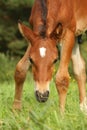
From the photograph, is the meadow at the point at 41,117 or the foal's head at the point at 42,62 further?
the foal's head at the point at 42,62

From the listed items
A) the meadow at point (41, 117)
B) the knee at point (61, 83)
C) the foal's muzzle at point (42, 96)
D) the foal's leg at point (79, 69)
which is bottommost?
the meadow at point (41, 117)

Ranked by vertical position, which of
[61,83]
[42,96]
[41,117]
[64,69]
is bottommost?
[41,117]

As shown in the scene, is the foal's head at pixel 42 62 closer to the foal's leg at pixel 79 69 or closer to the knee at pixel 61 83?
the knee at pixel 61 83

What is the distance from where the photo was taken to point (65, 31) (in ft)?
26.0

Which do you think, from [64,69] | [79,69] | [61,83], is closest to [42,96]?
[61,83]

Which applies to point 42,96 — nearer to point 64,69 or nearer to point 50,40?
point 50,40

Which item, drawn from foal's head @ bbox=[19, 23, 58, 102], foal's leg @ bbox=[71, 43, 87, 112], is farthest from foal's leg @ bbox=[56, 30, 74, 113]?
foal's leg @ bbox=[71, 43, 87, 112]

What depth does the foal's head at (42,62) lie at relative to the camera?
7.17m

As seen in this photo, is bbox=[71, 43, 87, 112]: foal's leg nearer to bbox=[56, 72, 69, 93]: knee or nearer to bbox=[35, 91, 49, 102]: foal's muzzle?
bbox=[56, 72, 69, 93]: knee

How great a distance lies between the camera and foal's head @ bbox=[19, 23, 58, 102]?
23.5 ft

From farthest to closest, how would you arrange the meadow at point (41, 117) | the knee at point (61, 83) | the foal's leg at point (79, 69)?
the foal's leg at point (79, 69) < the knee at point (61, 83) < the meadow at point (41, 117)

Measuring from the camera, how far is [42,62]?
7.22 m

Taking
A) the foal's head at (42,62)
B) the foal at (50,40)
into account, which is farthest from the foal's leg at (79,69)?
the foal's head at (42,62)

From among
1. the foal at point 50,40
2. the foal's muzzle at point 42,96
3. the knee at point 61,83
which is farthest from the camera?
the knee at point 61,83
